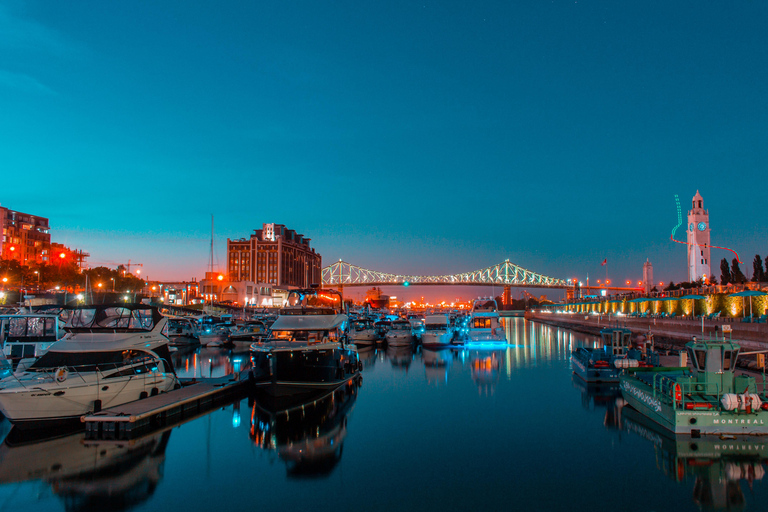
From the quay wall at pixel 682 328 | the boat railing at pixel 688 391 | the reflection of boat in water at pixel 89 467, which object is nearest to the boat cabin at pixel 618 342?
the quay wall at pixel 682 328

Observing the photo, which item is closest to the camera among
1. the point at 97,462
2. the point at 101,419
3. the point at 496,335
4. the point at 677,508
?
the point at 677,508

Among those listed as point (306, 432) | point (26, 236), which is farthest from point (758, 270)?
point (26, 236)

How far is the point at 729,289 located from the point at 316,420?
53687 millimetres

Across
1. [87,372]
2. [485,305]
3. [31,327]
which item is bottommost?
[87,372]

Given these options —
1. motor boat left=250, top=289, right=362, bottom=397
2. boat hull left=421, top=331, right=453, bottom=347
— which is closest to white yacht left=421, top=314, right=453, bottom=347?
boat hull left=421, top=331, right=453, bottom=347

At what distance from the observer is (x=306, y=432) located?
60.2 ft

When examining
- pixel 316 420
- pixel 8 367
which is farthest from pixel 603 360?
pixel 8 367

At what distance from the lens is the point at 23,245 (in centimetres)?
14388

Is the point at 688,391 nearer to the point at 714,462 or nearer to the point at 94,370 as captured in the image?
the point at 714,462

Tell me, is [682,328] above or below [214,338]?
above

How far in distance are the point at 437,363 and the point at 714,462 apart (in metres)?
25.8

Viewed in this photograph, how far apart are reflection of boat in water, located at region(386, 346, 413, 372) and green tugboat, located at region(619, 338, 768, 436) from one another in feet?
67.9

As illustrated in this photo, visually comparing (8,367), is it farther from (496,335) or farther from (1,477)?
(496,335)

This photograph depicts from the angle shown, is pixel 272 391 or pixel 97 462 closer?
pixel 97 462
